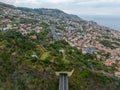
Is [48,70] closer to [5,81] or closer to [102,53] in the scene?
[5,81]

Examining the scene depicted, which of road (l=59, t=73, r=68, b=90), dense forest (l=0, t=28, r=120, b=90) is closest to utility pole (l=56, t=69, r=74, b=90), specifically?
road (l=59, t=73, r=68, b=90)

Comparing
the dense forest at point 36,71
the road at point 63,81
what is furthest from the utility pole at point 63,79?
the dense forest at point 36,71

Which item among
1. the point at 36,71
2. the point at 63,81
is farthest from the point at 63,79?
the point at 36,71

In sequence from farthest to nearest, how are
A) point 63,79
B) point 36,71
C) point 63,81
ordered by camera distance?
1. point 36,71
2. point 63,79
3. point 63,81

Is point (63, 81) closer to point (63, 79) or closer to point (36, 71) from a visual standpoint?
point (63, 79)

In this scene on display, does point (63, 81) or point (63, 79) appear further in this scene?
point (63, 79)

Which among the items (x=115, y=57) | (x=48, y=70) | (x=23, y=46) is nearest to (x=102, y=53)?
(x=115, y=57)

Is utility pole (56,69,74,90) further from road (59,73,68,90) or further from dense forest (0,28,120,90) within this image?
dense forest (0,28,120,90)

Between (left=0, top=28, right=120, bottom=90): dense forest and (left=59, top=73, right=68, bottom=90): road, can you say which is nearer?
(left=59, top=73, right=68, bottom=90): road

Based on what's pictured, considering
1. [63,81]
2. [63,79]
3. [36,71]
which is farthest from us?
[36,71]

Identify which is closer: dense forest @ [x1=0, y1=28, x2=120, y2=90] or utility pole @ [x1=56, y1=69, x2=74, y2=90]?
utility pole @ [x1=56, y1=69, x2=74, y2=90]

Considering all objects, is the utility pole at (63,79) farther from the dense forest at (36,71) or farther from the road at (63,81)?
the dense forest at (36,71)
